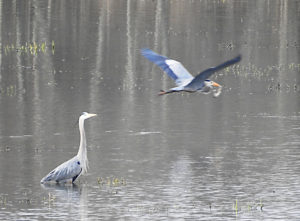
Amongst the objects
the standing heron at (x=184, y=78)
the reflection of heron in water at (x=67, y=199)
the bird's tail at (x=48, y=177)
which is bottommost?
the reflection of heron in water at (x=67, y=199)

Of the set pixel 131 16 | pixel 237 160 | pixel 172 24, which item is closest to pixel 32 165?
pixel 237 160

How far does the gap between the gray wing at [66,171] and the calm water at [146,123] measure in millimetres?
158

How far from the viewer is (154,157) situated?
54.2 ft

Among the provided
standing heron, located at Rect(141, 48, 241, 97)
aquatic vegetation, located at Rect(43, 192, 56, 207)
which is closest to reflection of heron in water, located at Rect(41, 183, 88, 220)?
aquatic vegetation, located at Rect(43, 192, 56, 207)

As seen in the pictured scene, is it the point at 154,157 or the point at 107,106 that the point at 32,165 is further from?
the point at 107,106

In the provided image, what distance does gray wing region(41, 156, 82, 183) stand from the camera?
1431cm

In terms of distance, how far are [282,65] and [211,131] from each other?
10196 mm

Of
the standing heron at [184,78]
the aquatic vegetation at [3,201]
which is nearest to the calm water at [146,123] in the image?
the aquatic vegetation at [3,201]

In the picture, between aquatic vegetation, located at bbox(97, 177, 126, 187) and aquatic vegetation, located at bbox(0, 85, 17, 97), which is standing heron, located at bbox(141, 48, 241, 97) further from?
aquatic vegetation, located at bbox(0, 85, 17, 97)

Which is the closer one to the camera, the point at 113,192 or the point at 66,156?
the point at 113,192

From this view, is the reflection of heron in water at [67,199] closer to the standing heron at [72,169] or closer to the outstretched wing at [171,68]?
the standing heron at [72,169]

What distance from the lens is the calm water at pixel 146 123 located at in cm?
1354

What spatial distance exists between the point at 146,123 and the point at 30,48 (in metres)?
11.9

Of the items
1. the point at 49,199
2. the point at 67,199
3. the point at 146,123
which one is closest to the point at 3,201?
the point at 49,199
